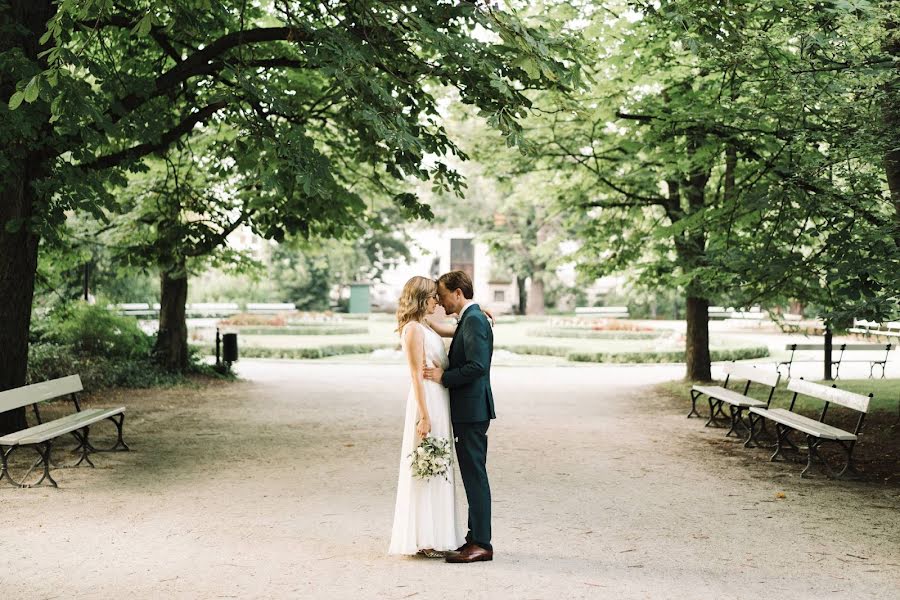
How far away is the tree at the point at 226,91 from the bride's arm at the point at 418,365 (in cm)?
209

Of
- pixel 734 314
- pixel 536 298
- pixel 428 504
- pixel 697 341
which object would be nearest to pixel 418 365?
pixel 428 504

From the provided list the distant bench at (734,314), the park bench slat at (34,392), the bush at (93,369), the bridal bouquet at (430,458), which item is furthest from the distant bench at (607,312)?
the bridal bouquet at (430,458)

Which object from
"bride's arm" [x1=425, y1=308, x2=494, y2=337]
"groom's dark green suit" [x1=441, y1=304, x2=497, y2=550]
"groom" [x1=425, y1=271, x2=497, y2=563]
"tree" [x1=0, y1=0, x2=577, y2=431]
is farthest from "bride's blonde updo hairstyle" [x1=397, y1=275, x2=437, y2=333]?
"tree" [x1=0, y1=0, x2=577, y2=431]

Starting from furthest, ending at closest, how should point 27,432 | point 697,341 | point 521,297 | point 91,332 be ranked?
point 521,297
point 91,332
point 697,341
point 27,432

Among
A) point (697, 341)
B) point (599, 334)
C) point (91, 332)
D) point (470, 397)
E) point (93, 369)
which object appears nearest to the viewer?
point (470, 397)

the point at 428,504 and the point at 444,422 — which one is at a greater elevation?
the point at 444,422

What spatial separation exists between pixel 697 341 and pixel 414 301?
39.7 feet

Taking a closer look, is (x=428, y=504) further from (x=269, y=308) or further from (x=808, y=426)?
(x=269, y=308)

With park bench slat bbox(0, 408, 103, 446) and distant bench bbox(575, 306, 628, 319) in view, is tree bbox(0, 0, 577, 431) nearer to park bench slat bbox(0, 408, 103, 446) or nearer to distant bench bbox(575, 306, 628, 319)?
park bench slat bbox(0, 408, 103, 446)

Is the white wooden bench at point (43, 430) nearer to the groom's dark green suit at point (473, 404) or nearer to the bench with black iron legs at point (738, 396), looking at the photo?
the groom's dark green suit at point (473, 404)

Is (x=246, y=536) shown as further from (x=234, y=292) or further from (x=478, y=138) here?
(x=234, y=292)

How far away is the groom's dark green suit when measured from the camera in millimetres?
5609

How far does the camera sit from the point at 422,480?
18.5 ft

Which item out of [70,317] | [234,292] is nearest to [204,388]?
[70,317]
